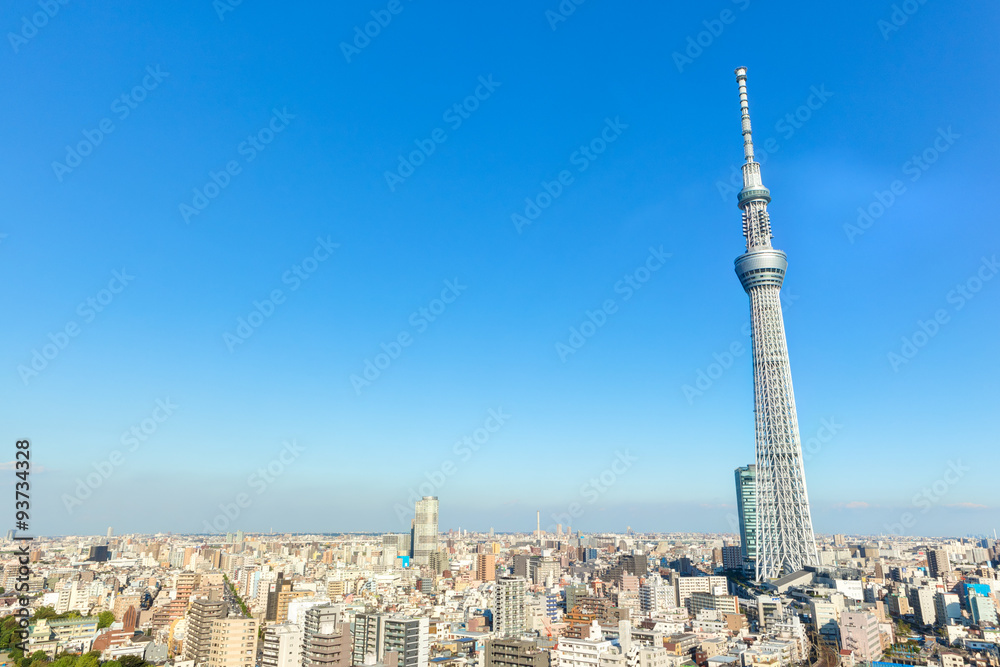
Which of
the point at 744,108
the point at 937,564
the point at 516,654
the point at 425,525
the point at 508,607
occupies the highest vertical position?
the point at 744,108

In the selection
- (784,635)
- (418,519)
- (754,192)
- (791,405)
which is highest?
(754,192)

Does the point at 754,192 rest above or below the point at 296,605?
above

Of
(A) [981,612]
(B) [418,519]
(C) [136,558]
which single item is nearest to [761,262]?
(A) [981,612]

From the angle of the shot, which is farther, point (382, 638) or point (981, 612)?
point (981, 612)

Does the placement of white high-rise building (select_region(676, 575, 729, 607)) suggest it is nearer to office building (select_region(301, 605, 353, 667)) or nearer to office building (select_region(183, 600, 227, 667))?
office building (select_region(301, 605, 353, 667))

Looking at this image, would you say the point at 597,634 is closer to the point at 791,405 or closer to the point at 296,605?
the point at 296,605

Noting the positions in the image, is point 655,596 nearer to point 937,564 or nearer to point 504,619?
point 504,619

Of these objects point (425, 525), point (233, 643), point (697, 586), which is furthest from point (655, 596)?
point (425, 525)
